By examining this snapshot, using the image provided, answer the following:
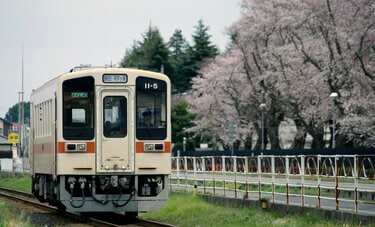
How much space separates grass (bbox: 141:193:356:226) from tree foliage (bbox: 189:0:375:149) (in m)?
19.4

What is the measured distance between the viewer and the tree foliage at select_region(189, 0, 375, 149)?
42219 mm

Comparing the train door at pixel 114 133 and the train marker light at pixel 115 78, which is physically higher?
the train marker light at pixel 115 78

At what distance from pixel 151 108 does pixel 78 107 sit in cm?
171

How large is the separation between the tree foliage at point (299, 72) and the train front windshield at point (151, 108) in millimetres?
21946

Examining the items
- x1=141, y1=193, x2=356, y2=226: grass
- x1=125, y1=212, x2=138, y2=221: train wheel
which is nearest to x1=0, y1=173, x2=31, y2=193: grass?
x1=141, y1=193, x2=356, y2=226: grass

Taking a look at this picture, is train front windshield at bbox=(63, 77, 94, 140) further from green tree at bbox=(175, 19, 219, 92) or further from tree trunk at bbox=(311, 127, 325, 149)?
green tree at bbox=(175, 19, 219, 92)

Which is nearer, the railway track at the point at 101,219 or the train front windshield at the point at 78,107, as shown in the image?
the railway track at the point at 101,219

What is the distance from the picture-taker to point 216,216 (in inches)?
779

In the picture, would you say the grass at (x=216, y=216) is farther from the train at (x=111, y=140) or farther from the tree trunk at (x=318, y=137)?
the tree trunk at (x=318, y=137)

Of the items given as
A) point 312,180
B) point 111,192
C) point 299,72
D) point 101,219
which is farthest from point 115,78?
point 299,72

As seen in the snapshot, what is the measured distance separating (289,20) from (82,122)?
104 ft

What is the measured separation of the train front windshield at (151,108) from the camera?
19.3 meters

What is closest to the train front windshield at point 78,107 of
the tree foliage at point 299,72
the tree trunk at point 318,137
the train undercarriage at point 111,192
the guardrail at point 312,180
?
the train undercarriage at point 111,192

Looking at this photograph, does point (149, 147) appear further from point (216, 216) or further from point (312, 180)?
point (312, 180)
